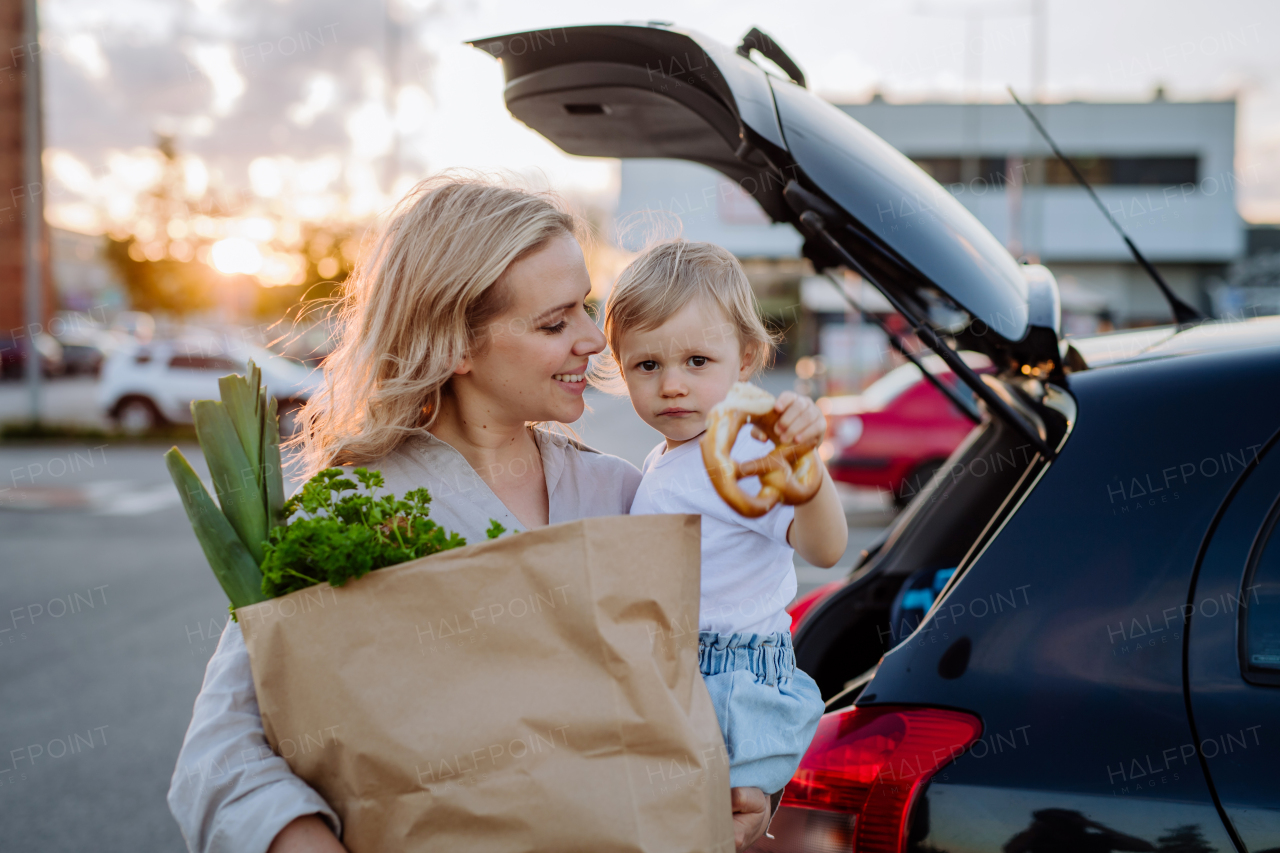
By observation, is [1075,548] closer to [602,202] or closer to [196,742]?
[196,742]

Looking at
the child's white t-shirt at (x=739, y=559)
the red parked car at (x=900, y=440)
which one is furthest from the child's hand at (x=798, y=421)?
Result: the red parked car at (x=900, y=440)

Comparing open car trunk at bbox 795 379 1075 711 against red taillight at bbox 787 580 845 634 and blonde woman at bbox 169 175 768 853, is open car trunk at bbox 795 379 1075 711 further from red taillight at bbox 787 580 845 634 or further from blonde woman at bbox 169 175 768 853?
blonde woman at bbox 169 175 768 853

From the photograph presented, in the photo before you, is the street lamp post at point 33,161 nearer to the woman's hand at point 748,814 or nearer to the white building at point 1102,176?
the woman's hand at point 748,814

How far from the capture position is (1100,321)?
20.2m

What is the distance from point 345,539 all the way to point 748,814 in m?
0.76

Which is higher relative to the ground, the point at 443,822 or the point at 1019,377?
the point at 1019,377

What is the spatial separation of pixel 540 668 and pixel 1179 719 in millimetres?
942

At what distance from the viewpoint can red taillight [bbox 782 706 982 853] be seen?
4.53 ft

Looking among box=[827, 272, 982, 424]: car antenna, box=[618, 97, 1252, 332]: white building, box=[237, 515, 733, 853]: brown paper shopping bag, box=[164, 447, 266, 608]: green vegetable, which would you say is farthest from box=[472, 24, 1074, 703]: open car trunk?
box=[618, 97, 1252, 332]: white building

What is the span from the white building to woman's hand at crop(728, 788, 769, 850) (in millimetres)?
34223

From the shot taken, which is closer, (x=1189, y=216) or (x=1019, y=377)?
(x=1019, y=377)

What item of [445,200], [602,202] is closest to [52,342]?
[602,202]

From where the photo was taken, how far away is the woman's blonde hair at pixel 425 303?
160 centimetres

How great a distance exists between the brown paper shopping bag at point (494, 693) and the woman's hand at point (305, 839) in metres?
0.03
